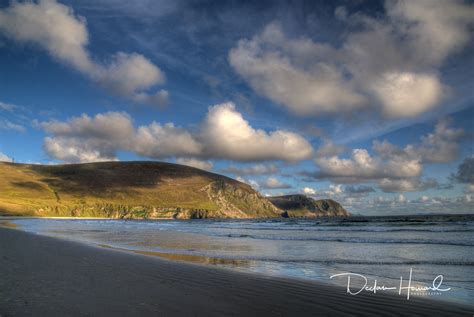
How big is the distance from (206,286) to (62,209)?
204677 millimetres

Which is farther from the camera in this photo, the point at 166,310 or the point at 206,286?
the point at 206,286

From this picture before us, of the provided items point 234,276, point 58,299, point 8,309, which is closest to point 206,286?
point 234,276

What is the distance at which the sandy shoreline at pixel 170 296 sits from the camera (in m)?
7.18

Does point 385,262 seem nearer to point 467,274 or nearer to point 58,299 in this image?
point 467,274

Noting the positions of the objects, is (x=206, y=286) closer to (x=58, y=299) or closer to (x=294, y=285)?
(x=294, y=285)

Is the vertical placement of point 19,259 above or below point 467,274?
below

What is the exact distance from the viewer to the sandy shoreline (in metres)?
7.18

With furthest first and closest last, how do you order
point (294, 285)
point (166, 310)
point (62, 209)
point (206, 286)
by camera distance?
point (62, 209) → point (294, 285) → point (206, 286) → point (166, 310)

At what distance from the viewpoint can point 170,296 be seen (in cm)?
876

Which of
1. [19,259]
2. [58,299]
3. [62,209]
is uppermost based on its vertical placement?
[58,299]

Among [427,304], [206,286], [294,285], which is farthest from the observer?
[294,285]

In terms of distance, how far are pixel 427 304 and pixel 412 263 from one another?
10654 millimetres

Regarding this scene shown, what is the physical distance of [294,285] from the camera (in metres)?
11.7

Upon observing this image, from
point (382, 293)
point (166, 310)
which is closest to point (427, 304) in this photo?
point (382, 293)
